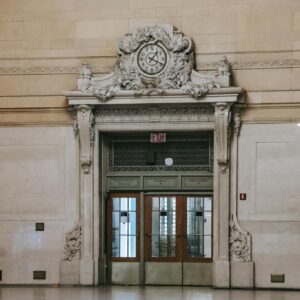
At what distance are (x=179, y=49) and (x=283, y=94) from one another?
6.35 ft

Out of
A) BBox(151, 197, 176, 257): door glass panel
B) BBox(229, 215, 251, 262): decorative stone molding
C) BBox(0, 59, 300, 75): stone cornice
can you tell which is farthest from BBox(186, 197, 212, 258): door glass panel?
BBox(0, 59, 300, 75): stone cornice

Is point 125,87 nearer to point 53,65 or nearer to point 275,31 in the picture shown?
point 53,65

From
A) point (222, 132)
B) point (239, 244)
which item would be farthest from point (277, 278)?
point (222, 132)

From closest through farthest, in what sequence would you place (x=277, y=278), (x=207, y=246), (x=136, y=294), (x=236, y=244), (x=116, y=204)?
(x=136, y=294), (x=277, y=278), (x=236, y=244), (x=207, y=246), (x=116, y=204)

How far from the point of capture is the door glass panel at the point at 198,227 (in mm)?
17078

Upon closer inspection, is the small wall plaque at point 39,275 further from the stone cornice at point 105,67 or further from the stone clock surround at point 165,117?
the stone cornice at point 105,67

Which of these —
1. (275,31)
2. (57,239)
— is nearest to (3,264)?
(57,239)

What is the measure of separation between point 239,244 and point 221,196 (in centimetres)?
87

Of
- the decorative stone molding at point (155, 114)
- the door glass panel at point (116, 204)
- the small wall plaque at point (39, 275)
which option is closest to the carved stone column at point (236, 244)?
the decorative stone molding at point (155, 114)

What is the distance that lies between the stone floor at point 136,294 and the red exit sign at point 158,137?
2555mm

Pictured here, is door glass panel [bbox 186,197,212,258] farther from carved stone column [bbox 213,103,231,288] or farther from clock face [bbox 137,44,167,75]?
clock face [bbox 137,44,167,75]

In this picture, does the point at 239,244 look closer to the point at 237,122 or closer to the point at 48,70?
the point at 237,122

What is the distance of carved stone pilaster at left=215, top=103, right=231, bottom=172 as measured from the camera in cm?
1628

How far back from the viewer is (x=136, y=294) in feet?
51.6
